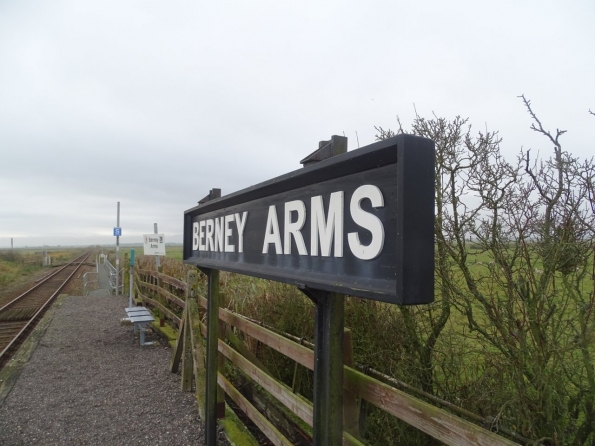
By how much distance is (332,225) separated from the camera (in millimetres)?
1529

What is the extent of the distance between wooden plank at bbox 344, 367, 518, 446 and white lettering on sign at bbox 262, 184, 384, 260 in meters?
0.67

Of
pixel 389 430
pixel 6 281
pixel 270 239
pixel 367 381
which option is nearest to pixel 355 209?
pixel 270 239

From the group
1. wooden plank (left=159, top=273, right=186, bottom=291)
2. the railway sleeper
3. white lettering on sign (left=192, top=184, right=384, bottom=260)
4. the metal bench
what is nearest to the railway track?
the railway sleeper

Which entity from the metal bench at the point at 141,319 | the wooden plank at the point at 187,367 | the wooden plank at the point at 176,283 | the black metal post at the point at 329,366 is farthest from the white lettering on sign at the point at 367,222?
the metal bench at the point at 141,319

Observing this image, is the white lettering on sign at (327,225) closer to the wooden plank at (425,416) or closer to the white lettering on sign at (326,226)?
the white lettering on sign at (326,226)

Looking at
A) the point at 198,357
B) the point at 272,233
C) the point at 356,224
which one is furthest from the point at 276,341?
the point at 198,357

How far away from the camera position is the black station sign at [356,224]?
119 cm

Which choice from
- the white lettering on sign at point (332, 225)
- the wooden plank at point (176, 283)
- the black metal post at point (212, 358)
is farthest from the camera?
the wooden plank at point (176, 283)

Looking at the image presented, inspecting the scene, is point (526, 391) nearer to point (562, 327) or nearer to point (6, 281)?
point (562, 327)

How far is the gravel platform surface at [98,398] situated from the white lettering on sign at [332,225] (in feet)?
9.88

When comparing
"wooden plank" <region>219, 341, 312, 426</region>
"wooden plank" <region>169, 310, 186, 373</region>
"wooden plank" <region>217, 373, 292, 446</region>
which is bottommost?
"wooden plank" <region>169, 310, 186, 373</region>

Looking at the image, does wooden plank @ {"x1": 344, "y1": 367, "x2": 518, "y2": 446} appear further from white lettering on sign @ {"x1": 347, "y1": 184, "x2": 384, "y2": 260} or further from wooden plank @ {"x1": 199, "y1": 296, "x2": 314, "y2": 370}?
white lettering on sign @ {"x1": 347, "y1": 184, "x2": 384, "y2": 260}

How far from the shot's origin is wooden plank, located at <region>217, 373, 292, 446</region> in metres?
2.84

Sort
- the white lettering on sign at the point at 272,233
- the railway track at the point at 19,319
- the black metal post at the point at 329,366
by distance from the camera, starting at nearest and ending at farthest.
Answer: the black metal post at the point at 329,366 < the white lettering on sign at the point at 272,233 < the railway track at the point at 19,319
